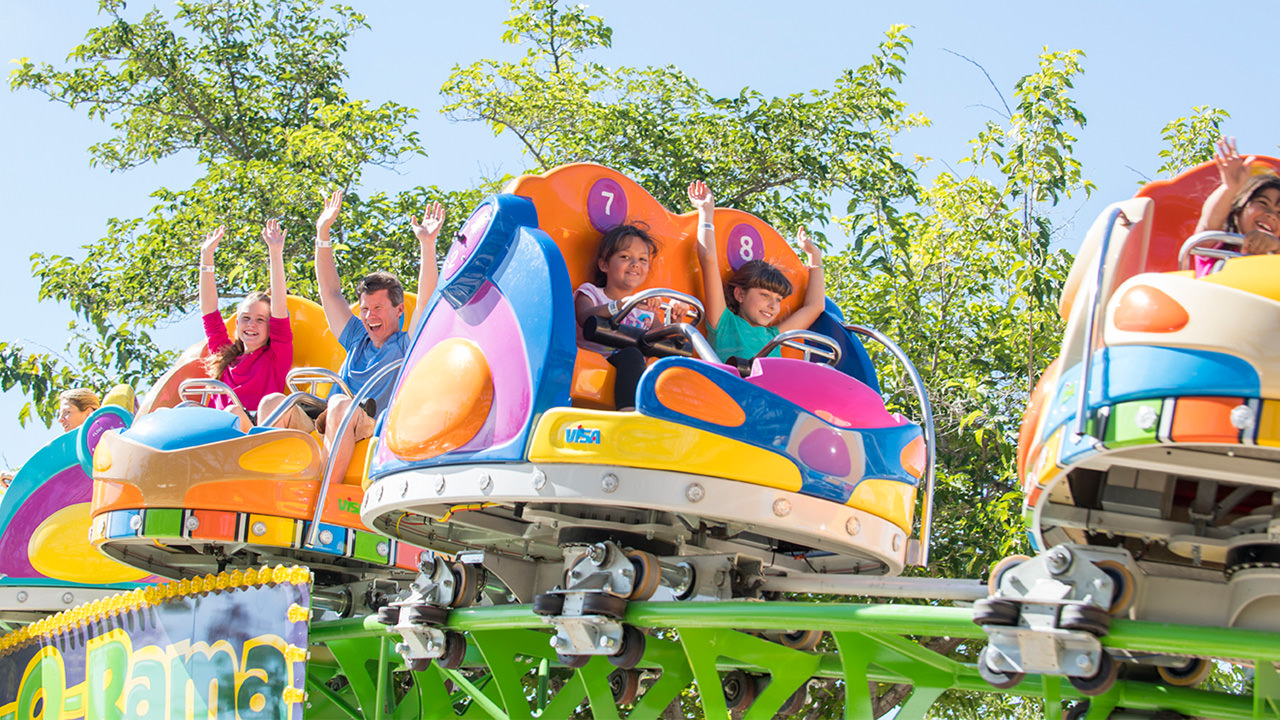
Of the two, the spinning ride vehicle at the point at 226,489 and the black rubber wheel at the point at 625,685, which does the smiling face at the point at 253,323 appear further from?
the black rubber wheel at the point at 625,685

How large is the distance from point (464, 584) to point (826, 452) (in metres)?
1.46

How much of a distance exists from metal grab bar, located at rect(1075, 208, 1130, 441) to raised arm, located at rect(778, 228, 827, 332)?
183cm

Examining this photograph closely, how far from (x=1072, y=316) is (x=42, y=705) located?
4.69 meters

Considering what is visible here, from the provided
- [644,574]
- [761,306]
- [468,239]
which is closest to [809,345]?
[761,306]

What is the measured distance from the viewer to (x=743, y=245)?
16.1 feet

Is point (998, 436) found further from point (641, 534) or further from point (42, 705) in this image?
point (42, 705)

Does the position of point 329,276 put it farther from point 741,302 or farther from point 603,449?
point 603,449

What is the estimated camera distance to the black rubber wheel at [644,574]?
12.6 feet

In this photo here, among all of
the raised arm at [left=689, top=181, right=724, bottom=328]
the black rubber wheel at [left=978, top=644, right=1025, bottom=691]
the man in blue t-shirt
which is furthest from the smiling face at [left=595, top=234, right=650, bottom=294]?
the black rubber wheel at [left=978, top=644, right=1025, bottom=691]

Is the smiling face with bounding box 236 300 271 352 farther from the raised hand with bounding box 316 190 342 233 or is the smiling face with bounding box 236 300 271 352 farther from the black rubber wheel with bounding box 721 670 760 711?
the black rubber wheel with bounding box 721 670 760 711

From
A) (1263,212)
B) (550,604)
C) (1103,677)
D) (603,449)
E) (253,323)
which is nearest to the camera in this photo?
(1103,677)

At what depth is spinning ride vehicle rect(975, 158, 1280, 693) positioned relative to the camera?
2549 mm

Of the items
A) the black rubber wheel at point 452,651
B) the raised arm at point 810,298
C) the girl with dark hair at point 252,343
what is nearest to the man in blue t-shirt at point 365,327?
the girl with dark hair at point 252,343

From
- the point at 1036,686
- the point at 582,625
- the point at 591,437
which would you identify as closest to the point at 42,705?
the point at 582,625
